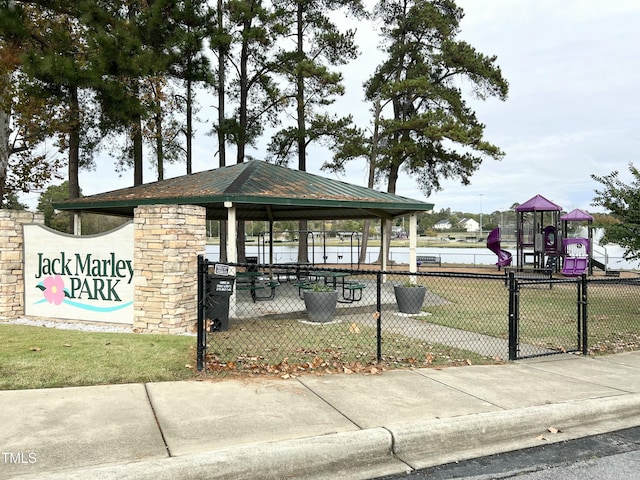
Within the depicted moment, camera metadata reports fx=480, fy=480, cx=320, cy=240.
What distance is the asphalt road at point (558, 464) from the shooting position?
3494 mm

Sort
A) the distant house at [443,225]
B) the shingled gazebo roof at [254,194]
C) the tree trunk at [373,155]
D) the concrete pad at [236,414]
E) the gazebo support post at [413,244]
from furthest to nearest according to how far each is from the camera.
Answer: the distant house at [443,225] → the tree trunk at [373,155] → the gazebo support post at [413,244] → the shingled gazebo roof at [254,194] → the concrete pad at [236,414]

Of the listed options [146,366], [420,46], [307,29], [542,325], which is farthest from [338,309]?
[420,46]

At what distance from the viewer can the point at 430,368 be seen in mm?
6043

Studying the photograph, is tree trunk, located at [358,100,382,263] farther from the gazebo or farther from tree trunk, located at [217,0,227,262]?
the gazebo

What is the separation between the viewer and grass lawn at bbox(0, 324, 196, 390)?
16.8 feet

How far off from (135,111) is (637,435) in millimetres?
15032

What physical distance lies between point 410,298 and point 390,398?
236 inches

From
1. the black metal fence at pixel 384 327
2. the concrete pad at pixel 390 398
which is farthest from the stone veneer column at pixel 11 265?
the concrete pad at pixel 390 398

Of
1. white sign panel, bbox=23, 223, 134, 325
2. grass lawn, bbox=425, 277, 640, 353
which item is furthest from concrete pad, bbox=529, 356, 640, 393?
white sign panel, bbox=23, 223, 134, 325

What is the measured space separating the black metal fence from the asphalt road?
2.17 metres

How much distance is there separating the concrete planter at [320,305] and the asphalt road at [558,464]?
5335mm

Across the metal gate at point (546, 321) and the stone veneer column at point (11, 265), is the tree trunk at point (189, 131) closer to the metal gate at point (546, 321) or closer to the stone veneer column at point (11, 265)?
the stone veneer column at point (11, 265)

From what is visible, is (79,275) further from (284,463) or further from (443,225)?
(443,225)

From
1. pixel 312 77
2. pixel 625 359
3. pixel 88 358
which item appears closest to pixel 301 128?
pixel 312 77
